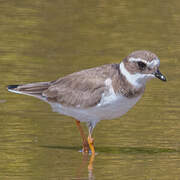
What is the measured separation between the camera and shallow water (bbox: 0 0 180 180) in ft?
40.7

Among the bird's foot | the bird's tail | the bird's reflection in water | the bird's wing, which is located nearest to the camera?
the bird's reflection in water

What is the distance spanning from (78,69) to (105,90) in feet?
16.4

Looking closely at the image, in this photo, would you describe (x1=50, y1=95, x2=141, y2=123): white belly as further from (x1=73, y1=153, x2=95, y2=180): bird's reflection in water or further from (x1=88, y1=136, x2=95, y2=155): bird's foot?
(x1=73, y1=153, x2=95, y2=180): bird's reflection in water

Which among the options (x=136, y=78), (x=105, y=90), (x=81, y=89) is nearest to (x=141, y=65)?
(x=136, y=78)

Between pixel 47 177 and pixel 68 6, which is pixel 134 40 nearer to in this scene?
pixel 68 6

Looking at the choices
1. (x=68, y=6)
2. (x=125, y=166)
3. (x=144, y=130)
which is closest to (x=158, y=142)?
(x=144, y=130)

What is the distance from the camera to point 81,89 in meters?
13.1

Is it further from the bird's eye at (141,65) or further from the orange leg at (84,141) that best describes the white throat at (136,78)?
the orange leg at (84,141)

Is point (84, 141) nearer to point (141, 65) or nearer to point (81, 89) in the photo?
point (81, 89)

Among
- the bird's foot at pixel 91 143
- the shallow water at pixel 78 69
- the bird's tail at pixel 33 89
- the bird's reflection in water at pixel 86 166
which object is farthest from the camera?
the bird's tail at pixel 33 89

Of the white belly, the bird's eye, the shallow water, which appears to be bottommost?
the shallow water

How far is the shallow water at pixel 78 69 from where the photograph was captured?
1241 centimetres

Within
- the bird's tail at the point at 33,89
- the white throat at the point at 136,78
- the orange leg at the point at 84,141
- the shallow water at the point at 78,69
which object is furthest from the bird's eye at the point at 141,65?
the bird's tail at the point at 33,89

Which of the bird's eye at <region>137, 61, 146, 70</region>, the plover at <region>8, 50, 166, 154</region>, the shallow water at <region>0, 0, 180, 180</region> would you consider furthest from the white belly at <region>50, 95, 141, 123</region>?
the shallow water at <region>0, 0, 180, 180</region>
